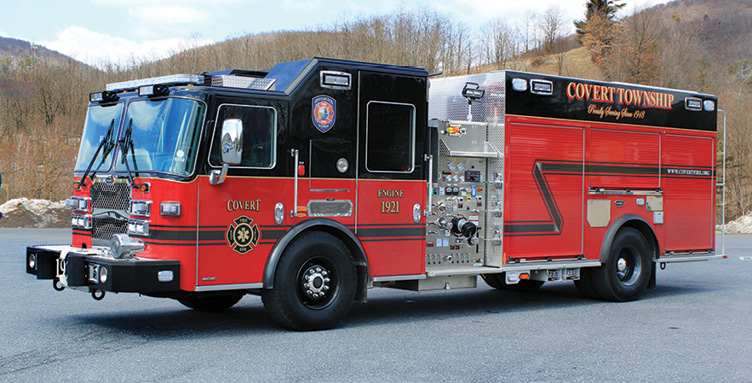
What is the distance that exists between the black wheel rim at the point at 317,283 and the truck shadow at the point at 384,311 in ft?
1.52

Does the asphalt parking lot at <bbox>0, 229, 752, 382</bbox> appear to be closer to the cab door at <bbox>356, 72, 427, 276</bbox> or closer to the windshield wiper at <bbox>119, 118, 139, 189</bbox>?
the cab door at <bbox>356, 72, 427, 276</bbox>

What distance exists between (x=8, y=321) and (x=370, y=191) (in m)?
4.25

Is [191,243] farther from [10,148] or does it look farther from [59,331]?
[10,148]

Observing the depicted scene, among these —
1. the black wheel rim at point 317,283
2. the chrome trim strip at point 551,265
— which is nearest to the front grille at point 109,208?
the black wheel rim at point 317,283

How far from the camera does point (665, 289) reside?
1371cm

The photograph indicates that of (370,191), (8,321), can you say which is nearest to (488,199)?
(370,191)

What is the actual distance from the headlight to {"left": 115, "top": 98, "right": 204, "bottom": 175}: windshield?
338mm

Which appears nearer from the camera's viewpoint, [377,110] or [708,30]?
[377,110]

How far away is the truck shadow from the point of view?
8945mm

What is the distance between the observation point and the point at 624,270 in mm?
12180

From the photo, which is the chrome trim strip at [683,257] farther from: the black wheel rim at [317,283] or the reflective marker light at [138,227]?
the reflective marker light at [138,227]

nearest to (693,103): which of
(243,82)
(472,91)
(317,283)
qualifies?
(472,91)

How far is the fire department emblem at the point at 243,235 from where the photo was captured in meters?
8.32

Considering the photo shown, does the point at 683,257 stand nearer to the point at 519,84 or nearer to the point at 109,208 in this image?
the point at 519,84
